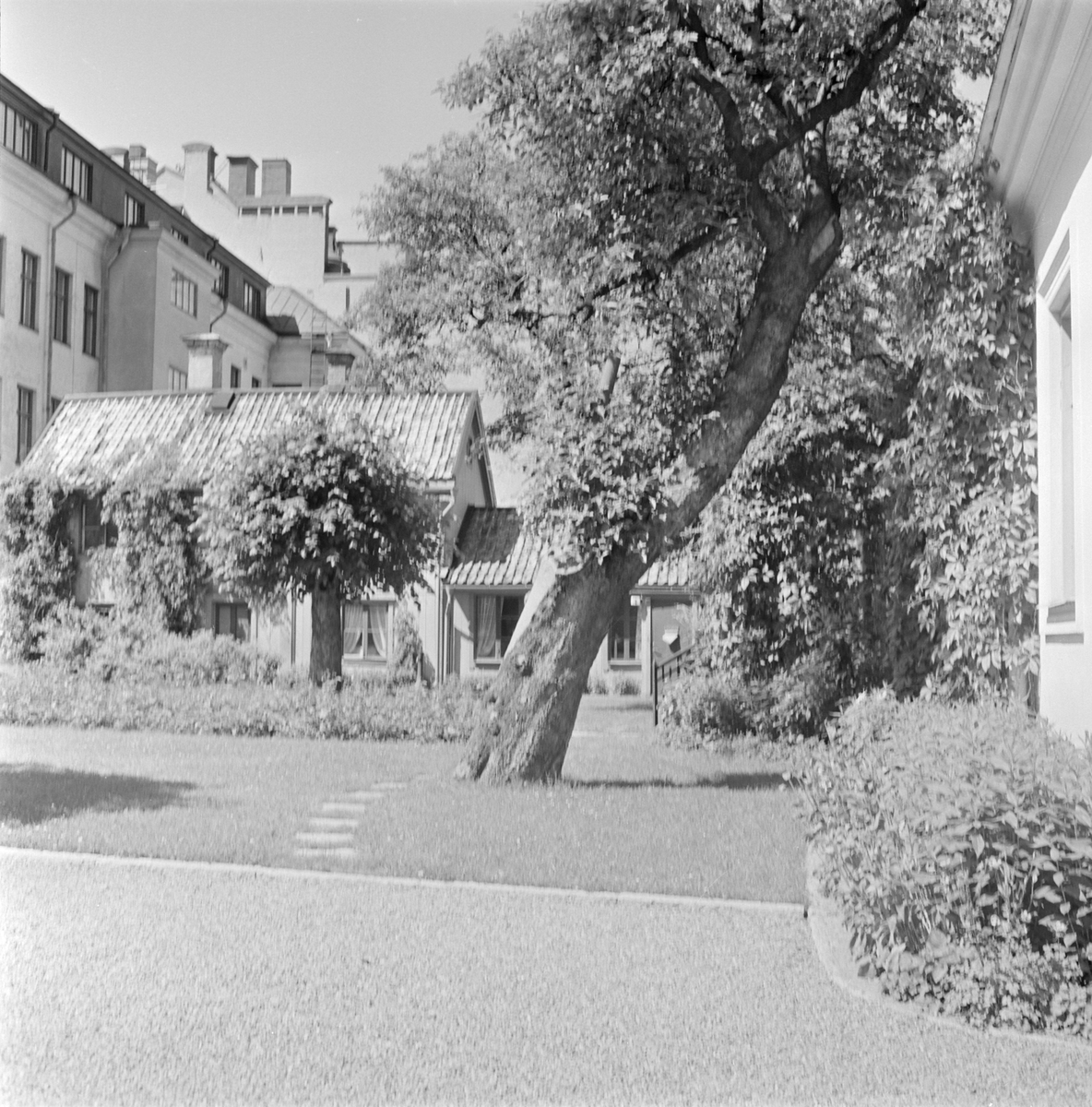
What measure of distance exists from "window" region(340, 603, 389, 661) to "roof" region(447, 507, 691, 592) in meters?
1.73

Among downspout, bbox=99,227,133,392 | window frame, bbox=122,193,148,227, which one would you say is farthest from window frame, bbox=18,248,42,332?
window frame, bbox=122,193,148,227

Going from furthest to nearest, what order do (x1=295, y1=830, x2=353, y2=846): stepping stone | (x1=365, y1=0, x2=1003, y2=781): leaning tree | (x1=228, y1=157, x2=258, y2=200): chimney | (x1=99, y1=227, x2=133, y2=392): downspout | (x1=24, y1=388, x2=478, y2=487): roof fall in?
(x1=228, y1=157, x2=258, y2=200): chimney, (x1=99, y1=227, x2=133, y2=392): downspout, (x1=24, y1=388, x2=478, y2=487): roof, (x1=365, y1=0, x2=1003, y2=781): leaning tree, (x1=295, y1=830, x2=353, y2=846): stepping stone

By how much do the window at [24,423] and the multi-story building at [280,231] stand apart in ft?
25.2

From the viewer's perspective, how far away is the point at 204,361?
31266mm

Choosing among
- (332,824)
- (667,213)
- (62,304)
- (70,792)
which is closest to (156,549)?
(62,304)

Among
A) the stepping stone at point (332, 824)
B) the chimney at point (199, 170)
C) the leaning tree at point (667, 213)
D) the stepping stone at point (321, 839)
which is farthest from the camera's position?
the chimney at point (199, 170)

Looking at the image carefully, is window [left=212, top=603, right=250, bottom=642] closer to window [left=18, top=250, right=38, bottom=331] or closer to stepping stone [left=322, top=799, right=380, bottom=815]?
window [left=18, top=250, right=38, bottom=331]

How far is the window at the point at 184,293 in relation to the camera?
30891mm

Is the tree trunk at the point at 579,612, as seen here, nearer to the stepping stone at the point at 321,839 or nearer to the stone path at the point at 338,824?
the stone path at the point at 338,824

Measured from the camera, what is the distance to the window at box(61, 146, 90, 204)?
92.8ft

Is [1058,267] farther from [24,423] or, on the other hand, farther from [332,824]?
[24,423]

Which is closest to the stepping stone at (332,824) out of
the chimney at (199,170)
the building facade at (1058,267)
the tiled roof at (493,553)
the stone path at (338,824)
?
the stone path at (338,824)

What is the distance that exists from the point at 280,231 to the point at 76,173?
7087mm

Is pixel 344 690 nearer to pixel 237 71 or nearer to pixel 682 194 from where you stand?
pixel 682 194
